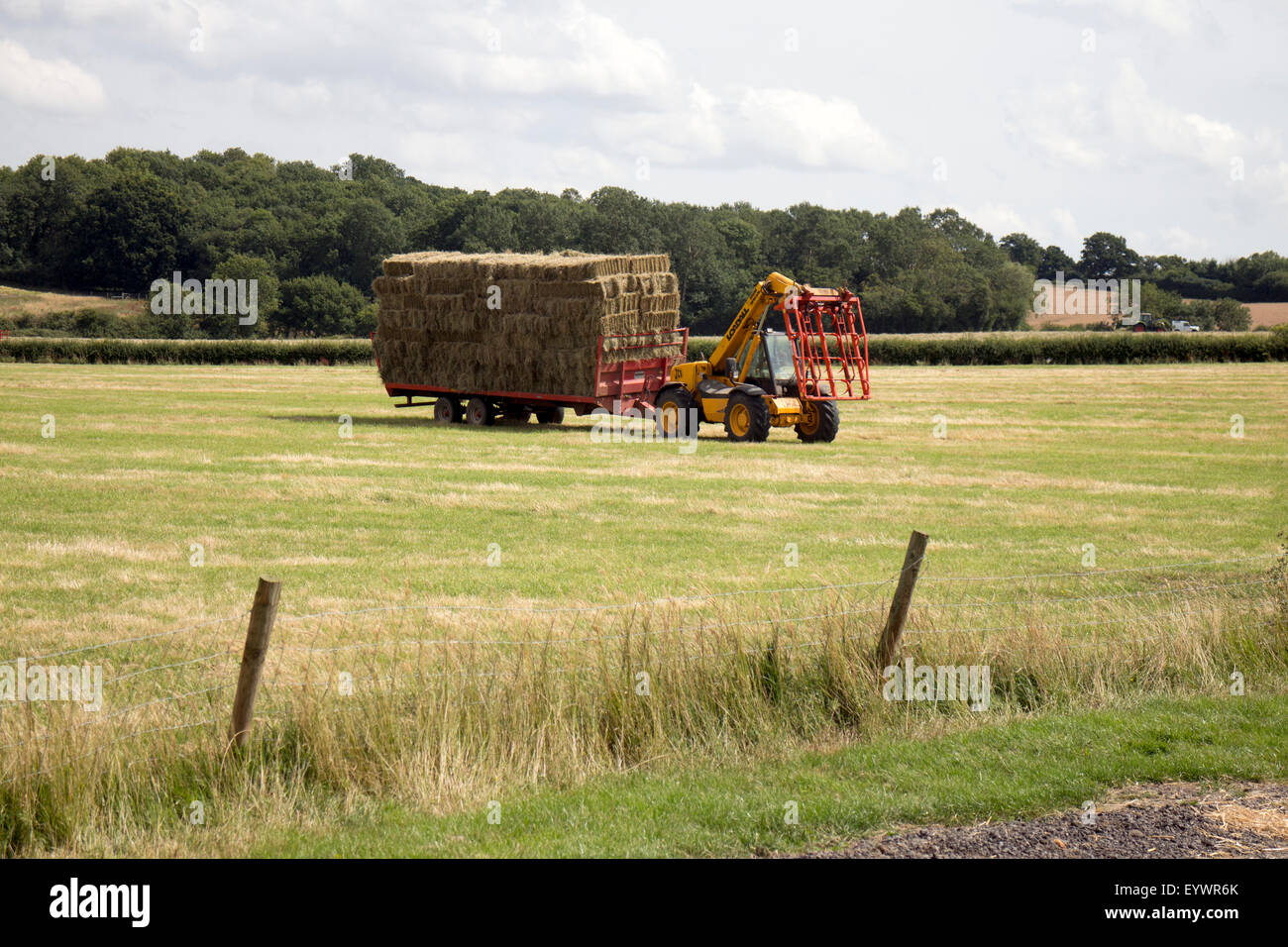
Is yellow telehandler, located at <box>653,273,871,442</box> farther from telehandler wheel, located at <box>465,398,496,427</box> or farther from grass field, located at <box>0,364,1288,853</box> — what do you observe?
telehandler wheel, located at <box>465,398,496,427</box>

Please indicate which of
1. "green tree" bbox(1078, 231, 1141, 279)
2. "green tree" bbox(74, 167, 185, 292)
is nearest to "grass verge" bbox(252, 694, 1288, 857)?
"green tree" bbox(74, 167, 185, 292)

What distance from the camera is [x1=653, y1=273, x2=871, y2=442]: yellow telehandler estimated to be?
25.6 metres

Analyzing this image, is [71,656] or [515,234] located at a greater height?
[515,234]

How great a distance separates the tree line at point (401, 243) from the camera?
311ft

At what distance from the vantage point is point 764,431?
2602cm

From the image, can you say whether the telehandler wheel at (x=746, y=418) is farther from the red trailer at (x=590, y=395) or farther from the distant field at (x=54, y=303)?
the distant field at (x=54, y=303)

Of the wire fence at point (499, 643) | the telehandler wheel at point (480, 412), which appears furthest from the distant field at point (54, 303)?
the wire fence at point (499, 643)

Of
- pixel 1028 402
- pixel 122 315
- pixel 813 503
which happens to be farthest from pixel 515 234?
pixel 813 503

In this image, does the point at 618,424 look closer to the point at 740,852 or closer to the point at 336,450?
the point at 336,450

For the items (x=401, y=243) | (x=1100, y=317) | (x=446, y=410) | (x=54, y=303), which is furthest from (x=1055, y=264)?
(x=446, y=410)

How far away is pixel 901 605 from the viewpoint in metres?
7.89

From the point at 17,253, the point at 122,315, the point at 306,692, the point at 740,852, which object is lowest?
the point at 740,852

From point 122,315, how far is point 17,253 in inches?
1047

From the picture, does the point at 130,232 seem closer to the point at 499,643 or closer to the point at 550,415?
the point at 550,415
